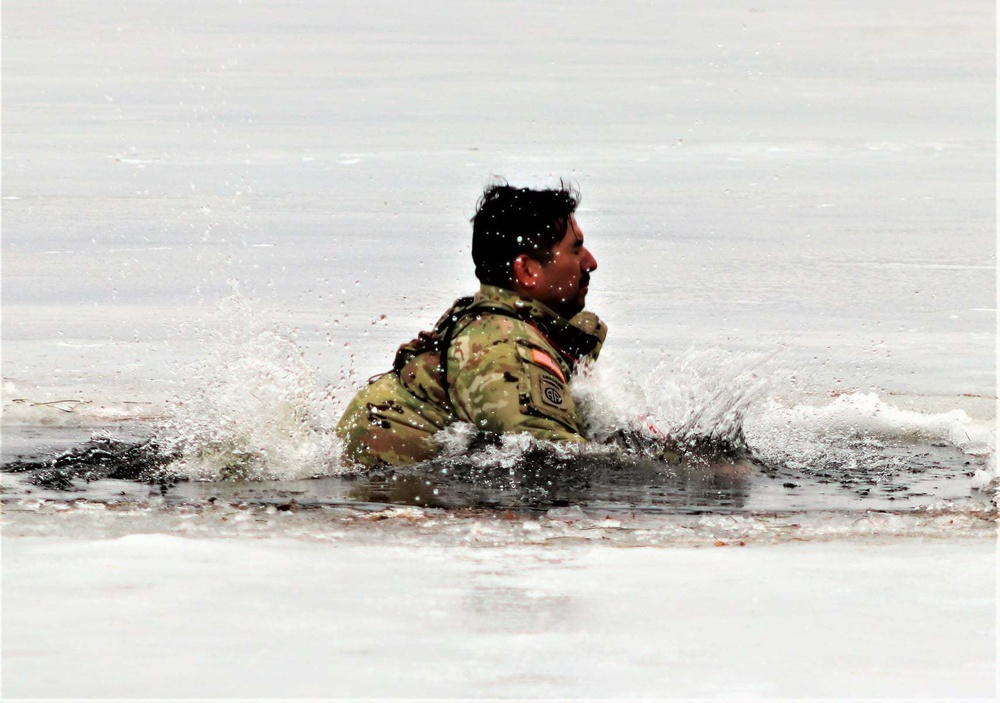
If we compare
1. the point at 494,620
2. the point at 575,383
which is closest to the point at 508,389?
the point at 575,383

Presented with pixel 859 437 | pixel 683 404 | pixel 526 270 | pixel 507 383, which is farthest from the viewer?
pixel 859 437

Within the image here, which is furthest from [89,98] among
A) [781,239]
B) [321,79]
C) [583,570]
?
[583,570]

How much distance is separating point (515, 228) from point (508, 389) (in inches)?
25.2

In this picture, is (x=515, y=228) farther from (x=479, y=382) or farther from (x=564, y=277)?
(x=479, y=382)

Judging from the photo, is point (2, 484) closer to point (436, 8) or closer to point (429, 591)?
point (429, 591)

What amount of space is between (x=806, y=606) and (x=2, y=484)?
275 centimetres

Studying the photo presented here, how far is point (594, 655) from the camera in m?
3.17

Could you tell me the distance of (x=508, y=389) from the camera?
182 inches

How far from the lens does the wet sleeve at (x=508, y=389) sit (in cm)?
464

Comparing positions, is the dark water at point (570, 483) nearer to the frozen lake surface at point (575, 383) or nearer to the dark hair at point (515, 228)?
the frozen lake surface at point (575, 383)

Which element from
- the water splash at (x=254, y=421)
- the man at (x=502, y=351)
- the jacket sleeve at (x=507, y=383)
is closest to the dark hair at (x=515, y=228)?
the man at (x=502, y=351)

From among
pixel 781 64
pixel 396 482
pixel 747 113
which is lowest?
pixel 396 482

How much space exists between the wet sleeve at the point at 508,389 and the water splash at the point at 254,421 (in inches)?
22.5

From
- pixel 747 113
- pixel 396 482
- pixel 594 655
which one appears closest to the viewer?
pixel 594 655
